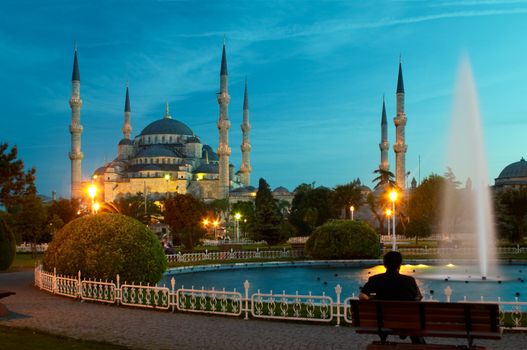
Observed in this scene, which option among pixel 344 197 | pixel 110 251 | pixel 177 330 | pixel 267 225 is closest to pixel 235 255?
pixel 267 225

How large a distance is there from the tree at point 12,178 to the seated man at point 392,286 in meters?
25.5

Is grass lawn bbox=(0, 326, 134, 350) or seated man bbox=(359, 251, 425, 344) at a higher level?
seated man bbox=(359, 251, 425, 344)

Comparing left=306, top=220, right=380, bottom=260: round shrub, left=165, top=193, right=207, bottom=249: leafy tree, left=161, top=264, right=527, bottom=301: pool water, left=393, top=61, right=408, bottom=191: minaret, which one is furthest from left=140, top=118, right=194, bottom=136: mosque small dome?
left=161, top=264, right=527, bottom=301: pool water

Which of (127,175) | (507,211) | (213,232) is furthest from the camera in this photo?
(127,175)

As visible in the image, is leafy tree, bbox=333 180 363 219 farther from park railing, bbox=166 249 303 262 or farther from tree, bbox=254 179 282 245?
park railing, bbox=166 249 303 262

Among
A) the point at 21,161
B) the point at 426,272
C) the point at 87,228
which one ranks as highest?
the point at 21,161

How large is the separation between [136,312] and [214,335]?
11.5ft

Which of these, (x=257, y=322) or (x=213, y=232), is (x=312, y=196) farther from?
(x=257, y=322)

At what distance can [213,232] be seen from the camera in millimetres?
76438

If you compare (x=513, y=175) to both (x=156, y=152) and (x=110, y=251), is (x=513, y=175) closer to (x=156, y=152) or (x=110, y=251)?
(x=156, y=152)

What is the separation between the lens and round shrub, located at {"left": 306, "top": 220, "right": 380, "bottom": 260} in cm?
3244

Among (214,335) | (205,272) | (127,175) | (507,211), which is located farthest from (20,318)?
(127,175)

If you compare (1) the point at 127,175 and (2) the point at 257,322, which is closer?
(2) the point at 257,322

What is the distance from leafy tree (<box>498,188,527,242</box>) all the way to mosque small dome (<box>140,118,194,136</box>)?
74.2 m
